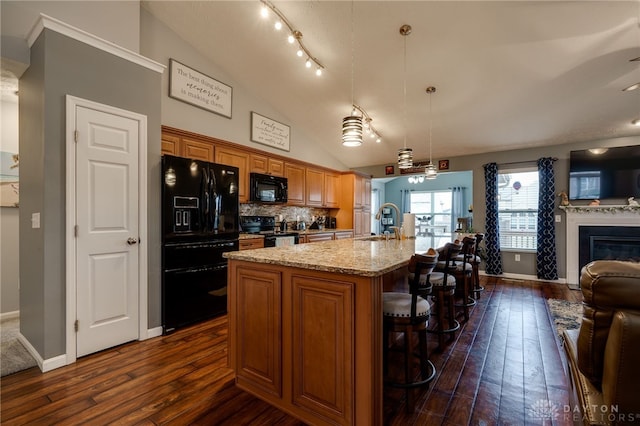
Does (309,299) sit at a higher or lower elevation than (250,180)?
lower

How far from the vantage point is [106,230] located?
248 cm

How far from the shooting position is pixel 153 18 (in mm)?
3414

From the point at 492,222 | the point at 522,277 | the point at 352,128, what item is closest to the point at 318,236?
the point at 352,128

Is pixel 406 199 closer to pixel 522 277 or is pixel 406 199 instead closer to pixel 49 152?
pixel 522 277

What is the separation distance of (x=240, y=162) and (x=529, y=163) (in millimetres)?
5159

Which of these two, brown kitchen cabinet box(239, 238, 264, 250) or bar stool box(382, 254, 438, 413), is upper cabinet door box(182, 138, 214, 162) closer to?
brown kitchen cabinet box(239, 238, 264, 250)

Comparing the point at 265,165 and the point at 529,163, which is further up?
the point at 529,163

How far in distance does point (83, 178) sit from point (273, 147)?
3078 millimetres

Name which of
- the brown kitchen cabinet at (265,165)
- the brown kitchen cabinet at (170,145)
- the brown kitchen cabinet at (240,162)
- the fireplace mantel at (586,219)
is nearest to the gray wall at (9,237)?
the brown kitchen cabinet at (170,145)

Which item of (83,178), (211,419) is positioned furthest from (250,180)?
(211,419)

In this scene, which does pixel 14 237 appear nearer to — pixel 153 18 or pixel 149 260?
pixel 149 260

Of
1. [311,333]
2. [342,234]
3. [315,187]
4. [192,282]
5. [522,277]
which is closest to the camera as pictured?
[311,333]

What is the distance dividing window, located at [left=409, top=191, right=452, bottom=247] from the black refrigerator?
7.98 metres

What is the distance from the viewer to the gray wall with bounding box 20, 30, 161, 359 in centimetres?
219
